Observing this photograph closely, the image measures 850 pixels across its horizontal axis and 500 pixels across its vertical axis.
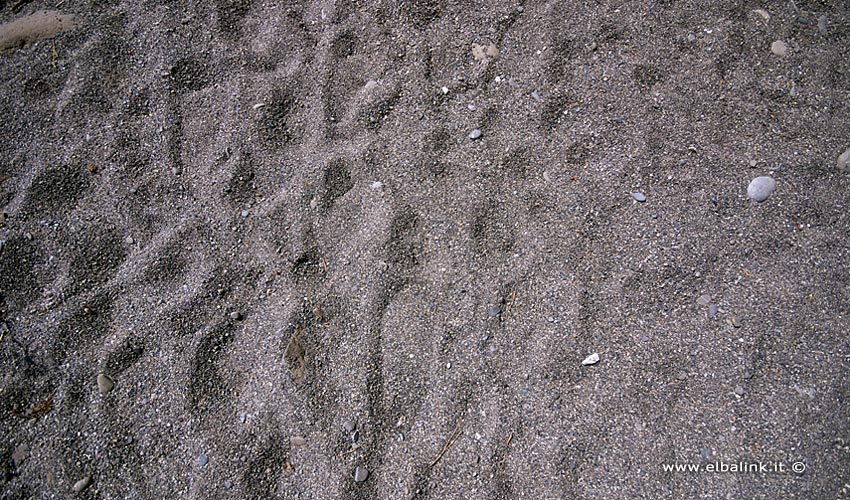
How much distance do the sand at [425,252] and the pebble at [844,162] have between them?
2 cm

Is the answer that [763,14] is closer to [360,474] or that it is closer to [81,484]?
[360,474]

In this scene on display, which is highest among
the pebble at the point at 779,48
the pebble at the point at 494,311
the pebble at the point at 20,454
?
the pebble at the point at 779,48

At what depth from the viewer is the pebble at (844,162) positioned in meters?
1.82

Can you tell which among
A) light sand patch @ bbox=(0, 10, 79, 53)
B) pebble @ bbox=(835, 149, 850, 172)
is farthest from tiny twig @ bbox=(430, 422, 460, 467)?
light sand patch @ bbox=(0, 10, 79, 53)

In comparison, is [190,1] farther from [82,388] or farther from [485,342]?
[485,342]

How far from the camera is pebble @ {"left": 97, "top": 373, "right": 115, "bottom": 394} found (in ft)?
5.79

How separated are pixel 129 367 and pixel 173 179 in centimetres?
56

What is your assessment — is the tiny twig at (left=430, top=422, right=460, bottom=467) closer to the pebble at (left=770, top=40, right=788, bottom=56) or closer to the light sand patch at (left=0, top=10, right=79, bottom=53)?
the pebble at (left=770, top=40, right=788, bottom=56)

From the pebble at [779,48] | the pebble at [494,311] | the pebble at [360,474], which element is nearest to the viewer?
the pebble at [360,474]

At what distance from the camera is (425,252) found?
6.02ft

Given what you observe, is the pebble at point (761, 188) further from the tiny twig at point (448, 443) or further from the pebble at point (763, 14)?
the tiny twig at point (448, 443)

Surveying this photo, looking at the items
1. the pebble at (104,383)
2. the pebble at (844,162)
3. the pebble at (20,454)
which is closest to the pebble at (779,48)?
the pebble at (844,162)

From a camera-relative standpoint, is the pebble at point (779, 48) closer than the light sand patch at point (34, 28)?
Yes

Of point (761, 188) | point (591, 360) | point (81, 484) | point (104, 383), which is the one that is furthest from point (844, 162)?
point (81, 484)
